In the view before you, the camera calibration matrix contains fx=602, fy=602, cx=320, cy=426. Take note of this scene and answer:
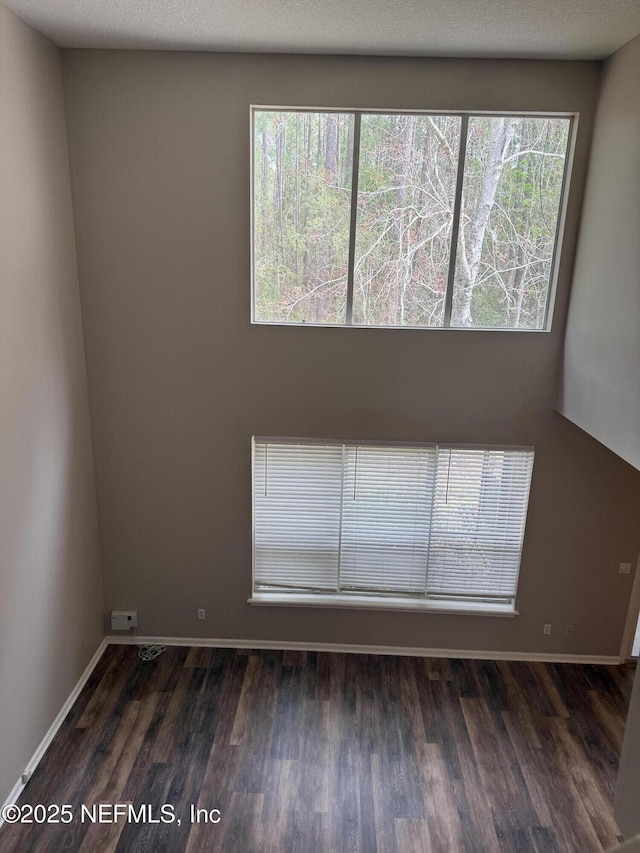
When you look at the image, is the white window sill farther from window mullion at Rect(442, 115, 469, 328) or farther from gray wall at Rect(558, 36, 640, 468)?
window mullion at Rect(442, 115, 469, 328)

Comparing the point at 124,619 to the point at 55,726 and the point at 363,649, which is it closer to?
the point at 55,726

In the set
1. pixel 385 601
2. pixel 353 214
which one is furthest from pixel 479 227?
pixel 385 601

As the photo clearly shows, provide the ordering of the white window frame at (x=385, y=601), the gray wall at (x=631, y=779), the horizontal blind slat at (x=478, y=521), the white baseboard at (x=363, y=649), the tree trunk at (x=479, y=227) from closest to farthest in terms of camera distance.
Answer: the gray wall at (x=631, y=779) → the tree trunk at (x=479, y=227) → the horizontal blind slat at (x=478, y=521) → the white window frame at (x=385, y=601) → the white baseboard at (x=363, y=649)

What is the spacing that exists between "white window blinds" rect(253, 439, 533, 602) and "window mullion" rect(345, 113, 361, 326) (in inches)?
48.0

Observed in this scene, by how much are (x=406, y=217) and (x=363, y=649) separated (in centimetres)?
390

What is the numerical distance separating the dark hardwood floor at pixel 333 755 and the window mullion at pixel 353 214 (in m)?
3.24

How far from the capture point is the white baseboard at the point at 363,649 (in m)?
5.67

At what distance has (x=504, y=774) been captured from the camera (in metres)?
4.46

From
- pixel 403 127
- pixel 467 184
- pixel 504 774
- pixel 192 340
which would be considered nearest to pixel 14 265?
pixel 192 340

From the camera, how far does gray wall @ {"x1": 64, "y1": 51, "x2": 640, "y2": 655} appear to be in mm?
4516

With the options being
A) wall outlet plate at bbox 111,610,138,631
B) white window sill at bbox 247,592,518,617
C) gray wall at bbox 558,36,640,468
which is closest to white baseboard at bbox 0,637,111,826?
wall outlet plate at bbox 111,610,138,631

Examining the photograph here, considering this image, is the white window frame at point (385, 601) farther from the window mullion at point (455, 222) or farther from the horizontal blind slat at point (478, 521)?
the window mullion at point (455, 222)

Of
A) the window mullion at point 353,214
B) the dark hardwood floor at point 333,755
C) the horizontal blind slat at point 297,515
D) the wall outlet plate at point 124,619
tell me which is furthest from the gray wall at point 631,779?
the wall outlet plate at point 124,619

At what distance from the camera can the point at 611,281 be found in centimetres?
411
